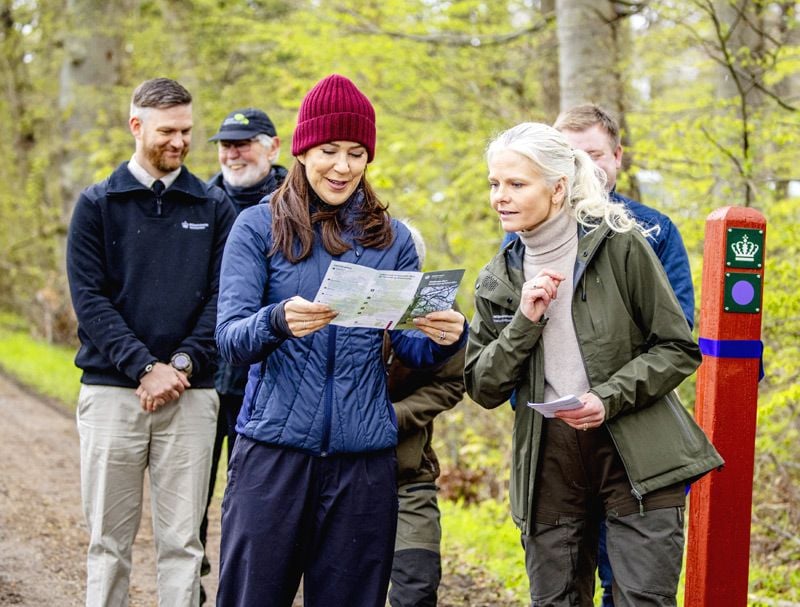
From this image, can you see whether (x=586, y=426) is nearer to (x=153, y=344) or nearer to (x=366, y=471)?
(x=366, y=471)

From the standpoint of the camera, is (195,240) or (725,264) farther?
(195,240)

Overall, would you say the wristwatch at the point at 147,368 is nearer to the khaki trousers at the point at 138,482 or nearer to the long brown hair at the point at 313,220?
the khaki trousers at the point at 138,482

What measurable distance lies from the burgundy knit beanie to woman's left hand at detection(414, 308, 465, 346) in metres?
0.65

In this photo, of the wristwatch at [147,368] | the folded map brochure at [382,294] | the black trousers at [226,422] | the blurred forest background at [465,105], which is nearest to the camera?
the folded map brochure at [382,294]

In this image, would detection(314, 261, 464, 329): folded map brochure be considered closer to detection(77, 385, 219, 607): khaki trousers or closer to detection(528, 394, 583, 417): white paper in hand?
detection(528, 394, 583, 417): white paper in hand

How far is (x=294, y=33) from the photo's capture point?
38.8 feet

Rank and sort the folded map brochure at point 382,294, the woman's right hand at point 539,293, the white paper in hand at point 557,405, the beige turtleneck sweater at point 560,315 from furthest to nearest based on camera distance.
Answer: the beige turtleneck sweater at point 560,315 < the woman's right hand at point 539,293 < the white paper in hand at point 557,405 < the folded map brochure at point 382,294

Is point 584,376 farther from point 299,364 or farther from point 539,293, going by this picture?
point 299,364

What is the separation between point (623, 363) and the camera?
3424 millimetres

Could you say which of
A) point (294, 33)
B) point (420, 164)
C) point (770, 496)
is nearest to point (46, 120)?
point (294, 33)

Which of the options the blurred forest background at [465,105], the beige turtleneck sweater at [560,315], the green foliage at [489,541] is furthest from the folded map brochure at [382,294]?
the green foliage at [489,541]

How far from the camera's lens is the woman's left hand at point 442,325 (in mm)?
3305

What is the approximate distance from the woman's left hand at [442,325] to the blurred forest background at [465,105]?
2058mm

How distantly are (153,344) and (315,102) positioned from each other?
1.67 metres
